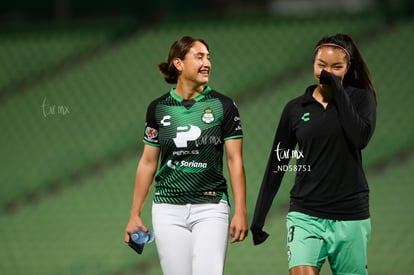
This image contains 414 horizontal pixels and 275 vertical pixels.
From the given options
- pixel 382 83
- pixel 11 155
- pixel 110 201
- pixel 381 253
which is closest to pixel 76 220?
pixel 110 201

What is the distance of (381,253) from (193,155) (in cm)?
341

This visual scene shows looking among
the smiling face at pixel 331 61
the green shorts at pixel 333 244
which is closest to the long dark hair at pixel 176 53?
the smiling face at pixel 331 61

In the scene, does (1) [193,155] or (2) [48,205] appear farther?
(2) [48,205]

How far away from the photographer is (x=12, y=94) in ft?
35.9

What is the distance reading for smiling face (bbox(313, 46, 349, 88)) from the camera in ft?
12.7

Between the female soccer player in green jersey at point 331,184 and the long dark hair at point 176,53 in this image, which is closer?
the female soccer player in green jersey at point 331,184

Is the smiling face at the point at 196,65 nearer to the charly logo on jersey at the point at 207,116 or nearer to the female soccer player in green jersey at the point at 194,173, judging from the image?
the female soccer player in green jersey at the point at 194,173

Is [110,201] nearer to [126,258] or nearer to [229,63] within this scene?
[126,258]

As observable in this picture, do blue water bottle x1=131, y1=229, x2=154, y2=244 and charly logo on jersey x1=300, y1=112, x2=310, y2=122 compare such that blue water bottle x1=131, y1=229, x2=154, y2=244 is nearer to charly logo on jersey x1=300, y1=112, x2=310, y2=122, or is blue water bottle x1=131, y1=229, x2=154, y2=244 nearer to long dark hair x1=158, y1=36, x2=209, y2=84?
long dark hair x1=158, y1=36, x2=209, y2=84

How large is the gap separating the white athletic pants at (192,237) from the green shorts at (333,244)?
359 mm

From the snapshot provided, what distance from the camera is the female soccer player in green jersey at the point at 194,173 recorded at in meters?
4.02

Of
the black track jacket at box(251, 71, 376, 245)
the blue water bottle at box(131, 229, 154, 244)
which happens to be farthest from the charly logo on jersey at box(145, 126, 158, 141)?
the black track jacket at box(251, 71, 376, 245)

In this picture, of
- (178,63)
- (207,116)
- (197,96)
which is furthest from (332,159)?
(178,63)

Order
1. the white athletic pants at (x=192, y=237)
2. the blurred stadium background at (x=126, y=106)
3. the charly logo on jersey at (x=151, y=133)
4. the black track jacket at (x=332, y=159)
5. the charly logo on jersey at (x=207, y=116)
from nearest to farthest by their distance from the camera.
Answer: the black track jacket at (x=332, y=159)
the white athletic pants at (x=192, y=237)
the charly logo on jersey at (x=207, y=116)
the charly logo on jersey at (x=151, y=133)
the blurred stadium background at (x=126, y=106)
